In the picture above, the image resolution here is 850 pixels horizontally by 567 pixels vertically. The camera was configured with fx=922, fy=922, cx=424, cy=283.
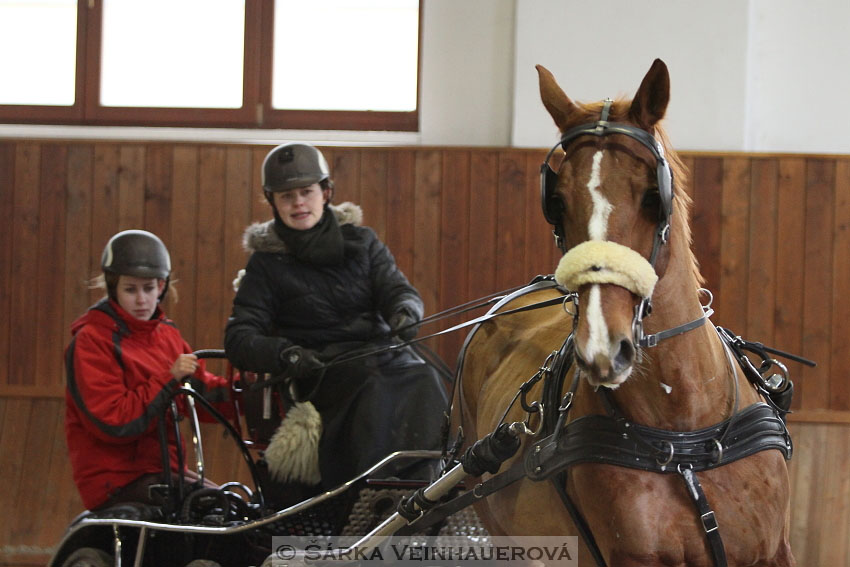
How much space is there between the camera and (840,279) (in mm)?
4527

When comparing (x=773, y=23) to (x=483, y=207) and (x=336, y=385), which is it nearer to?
(x=483, y=207)

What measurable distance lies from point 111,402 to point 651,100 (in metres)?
2.14

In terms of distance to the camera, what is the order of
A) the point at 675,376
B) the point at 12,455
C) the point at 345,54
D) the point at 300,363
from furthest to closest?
the point at 345,54 < the point at 12,455 < the point at 300,363 < the point at 675,376

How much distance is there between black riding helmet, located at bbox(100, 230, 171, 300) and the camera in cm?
327

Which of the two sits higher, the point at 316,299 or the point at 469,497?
the point at 316,299

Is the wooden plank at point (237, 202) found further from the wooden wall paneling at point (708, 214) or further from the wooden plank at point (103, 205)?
the wooden wall paneling at point (708, 214)

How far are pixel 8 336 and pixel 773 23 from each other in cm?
431

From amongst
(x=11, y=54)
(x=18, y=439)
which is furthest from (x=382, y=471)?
(x=11, y=54)

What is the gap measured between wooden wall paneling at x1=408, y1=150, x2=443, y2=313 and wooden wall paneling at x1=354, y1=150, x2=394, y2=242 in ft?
0.53

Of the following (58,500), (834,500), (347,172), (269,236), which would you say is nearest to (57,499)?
(58,500)

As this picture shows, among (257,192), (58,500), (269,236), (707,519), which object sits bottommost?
(58,500)

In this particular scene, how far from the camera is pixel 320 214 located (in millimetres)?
3301

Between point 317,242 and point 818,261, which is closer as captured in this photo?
point 317,242

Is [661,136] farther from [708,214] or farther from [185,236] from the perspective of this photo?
[185,236]
